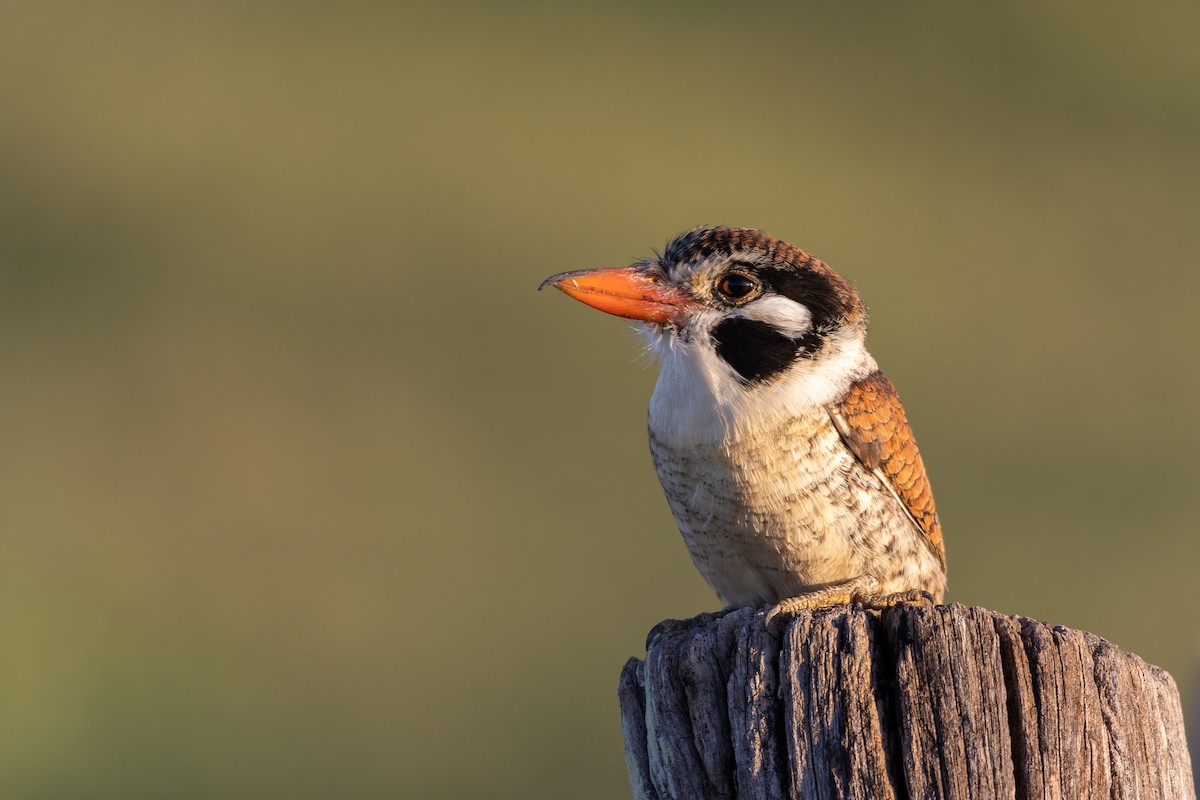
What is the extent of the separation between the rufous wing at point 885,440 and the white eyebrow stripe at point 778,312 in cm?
32

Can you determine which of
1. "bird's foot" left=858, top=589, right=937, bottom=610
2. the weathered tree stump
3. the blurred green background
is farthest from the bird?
the weathered tree stump

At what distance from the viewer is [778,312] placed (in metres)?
5.55

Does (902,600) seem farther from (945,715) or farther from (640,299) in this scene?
(640,299)

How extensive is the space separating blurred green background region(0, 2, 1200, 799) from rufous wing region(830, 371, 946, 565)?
1459mm

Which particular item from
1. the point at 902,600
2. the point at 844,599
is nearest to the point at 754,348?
the point at 844,599

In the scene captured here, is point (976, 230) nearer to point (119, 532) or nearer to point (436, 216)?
point (436, 216)

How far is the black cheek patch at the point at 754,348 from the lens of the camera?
18.1ft

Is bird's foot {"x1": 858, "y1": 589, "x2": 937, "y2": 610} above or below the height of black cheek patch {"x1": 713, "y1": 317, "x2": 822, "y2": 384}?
below

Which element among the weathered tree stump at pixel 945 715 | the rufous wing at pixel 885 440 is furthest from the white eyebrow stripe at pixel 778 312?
the weathered tree stump at pixel 945 715

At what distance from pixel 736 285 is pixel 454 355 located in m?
13.0

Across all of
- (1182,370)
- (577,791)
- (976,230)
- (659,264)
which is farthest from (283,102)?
(659,264)

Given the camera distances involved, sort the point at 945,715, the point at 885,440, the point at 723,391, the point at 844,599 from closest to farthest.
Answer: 1. the point at 945,715
2. the point at 844,599
3. the point at 723,391
4. the point at 885,440

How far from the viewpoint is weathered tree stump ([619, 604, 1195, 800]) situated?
364cm

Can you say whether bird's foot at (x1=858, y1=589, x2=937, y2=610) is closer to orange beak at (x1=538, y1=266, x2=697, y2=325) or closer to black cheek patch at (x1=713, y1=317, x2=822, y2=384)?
black cheek patch at (x1=713, y1=317, x2=822, y2=384)
